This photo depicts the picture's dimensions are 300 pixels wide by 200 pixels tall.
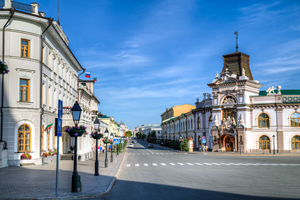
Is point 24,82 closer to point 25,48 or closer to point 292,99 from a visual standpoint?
point 25,48

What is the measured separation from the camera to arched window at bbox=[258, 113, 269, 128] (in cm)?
5266

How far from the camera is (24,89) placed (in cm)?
2347

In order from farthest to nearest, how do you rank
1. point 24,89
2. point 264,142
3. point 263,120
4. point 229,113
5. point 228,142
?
point 228,142 → point 229,113 → point 263,120 → point 264,142 → point 24,89

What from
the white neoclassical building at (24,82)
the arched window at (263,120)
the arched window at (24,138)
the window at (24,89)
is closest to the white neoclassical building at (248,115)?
the arched window at (263,120)

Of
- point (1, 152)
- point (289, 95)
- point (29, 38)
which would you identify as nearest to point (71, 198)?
point (1, 152)

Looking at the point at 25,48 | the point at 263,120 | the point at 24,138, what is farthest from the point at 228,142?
the point at 25,48

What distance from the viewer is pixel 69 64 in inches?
1458

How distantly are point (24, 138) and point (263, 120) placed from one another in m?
43.3

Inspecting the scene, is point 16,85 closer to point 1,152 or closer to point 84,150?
point 1,152

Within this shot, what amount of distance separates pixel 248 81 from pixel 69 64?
109 ft

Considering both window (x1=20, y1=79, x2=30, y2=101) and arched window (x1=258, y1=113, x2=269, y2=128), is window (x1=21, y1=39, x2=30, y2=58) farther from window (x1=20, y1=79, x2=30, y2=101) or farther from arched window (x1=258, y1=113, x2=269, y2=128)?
arched window (x1=258, y1=113, x2=269, y2=128)

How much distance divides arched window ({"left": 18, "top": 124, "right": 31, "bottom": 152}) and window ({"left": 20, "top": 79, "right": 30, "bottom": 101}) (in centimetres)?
230

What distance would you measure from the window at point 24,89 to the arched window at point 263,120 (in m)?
42.8

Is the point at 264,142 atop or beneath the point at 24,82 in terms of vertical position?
beneath
